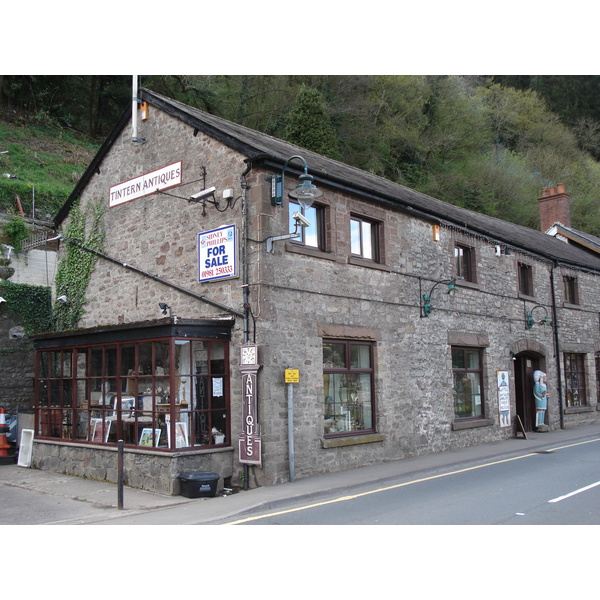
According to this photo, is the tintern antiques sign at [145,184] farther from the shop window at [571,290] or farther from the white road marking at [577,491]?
the shop window at [571,290]

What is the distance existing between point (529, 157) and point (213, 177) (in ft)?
140

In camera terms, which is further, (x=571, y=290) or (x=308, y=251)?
(x=571, y=290)

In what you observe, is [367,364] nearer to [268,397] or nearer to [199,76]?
[268,397]

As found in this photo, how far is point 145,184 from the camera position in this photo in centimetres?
1446

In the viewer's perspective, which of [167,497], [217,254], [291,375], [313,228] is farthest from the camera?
[313,228]

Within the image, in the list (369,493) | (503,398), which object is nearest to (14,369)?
(369,493)

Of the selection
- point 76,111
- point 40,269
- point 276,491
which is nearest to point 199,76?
point 76,111

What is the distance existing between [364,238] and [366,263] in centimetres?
77

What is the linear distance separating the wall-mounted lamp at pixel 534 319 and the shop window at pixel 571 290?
110 inches

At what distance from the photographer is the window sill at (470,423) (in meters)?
15.8

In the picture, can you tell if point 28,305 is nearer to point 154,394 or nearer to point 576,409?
point 154,394

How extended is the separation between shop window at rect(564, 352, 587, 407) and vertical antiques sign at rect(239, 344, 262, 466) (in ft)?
49.1

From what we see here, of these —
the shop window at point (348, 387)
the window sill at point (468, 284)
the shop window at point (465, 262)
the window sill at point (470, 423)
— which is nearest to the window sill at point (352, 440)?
the shop window at point (348, 387)

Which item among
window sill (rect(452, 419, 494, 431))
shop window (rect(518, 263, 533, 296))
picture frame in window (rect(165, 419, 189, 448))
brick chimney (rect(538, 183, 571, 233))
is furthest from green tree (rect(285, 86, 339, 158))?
picture frame in window (rect(165, 419, 189, 448))
